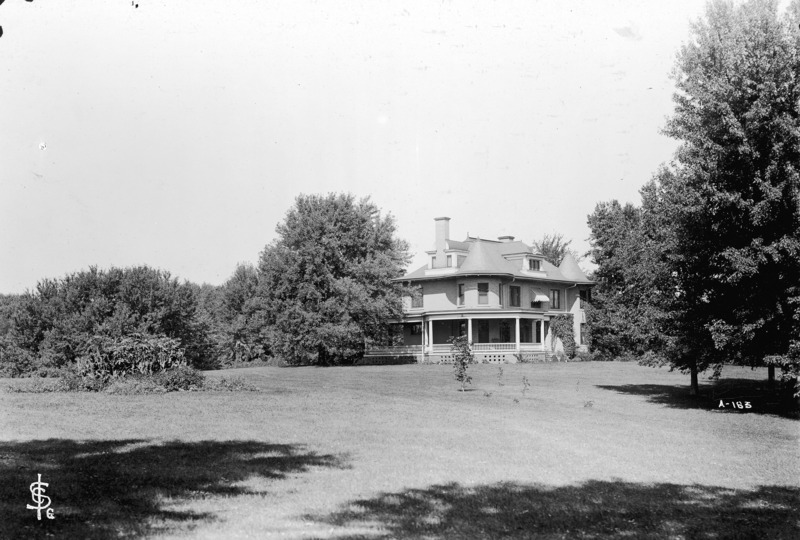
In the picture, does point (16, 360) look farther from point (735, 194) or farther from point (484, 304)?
point (735, 194)

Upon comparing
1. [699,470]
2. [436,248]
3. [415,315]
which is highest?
[436,248]

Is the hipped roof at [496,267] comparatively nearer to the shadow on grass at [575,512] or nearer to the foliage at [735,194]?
the foliage at [735,194]

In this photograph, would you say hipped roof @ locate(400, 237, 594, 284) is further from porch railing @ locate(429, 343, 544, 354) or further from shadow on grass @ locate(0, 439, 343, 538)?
shadow on grass @ locate(0, 439, 343, 538)

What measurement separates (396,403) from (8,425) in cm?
961

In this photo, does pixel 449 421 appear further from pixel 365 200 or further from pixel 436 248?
pixel 436 248

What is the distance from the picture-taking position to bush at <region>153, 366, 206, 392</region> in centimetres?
2266

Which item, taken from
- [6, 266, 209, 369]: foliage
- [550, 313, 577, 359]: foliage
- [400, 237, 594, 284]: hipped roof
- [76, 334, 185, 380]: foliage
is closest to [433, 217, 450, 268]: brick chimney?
[400, 237, 594, 284]: hipped roof

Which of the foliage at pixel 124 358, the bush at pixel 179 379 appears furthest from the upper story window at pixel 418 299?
the foliage at pixel 124 358

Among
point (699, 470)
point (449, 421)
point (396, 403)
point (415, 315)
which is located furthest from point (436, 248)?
point (699, 470)

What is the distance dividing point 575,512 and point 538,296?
155ft

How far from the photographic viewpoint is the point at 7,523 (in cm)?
717

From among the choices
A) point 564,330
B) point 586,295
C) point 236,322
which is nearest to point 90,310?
point 236,322

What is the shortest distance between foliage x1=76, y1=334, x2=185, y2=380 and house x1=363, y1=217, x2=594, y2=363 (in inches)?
1131

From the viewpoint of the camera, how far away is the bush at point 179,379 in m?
22.7
